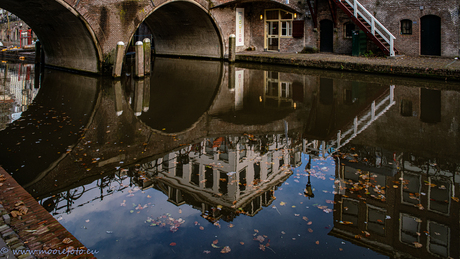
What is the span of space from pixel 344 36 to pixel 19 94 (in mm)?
17306

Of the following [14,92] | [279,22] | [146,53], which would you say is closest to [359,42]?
[279,22]

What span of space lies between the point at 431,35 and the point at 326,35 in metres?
5.94

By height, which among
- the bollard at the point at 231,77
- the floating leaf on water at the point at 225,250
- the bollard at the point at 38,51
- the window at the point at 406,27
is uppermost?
the window at the point at 406,27

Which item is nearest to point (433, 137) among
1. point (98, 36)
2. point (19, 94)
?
point (19, 94)

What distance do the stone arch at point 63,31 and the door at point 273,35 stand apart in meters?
12.7

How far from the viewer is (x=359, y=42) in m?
21.1

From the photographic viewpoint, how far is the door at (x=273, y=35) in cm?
2636

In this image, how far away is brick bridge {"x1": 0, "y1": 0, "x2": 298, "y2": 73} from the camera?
53.6 feet

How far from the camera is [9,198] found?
15.2 feet

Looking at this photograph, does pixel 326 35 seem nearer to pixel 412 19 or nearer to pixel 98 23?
pixel 412 19

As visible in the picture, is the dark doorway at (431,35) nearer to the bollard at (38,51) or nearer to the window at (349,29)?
the window at (349,29)

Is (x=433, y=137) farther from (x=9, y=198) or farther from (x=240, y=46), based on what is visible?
(x=240, y=46)

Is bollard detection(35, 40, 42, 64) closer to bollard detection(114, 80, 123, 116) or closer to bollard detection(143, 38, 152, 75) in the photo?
bollard detection(143, 38, 152, 75)

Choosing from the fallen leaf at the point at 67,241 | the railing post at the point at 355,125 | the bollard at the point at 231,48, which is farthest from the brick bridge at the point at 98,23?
the fallen leaf at the point at 67,241
